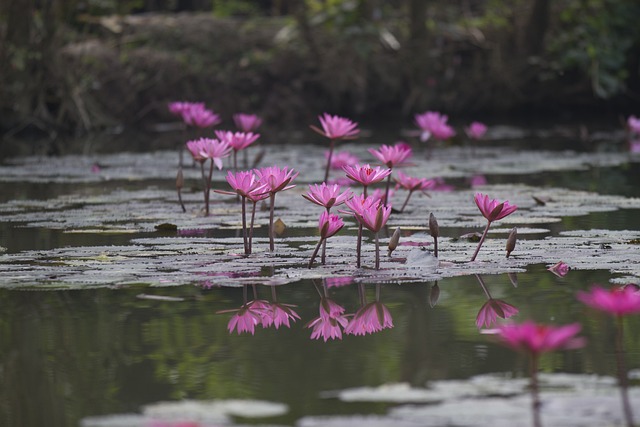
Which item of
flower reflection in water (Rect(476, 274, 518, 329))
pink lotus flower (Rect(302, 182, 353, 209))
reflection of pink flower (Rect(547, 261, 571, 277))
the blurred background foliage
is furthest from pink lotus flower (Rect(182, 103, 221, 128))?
the blurred background foliage

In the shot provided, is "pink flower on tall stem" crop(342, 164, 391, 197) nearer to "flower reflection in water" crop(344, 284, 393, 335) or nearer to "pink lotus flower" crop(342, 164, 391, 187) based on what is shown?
"pink lotus flower" crop(342, 164, 391, 187)

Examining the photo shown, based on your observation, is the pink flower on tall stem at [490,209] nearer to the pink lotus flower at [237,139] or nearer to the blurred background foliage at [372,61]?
the pink lotus flower at [237,139]

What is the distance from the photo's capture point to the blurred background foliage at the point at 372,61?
1262 centimetres

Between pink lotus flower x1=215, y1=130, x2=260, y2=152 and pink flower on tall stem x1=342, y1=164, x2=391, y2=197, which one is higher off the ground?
pink lotus flower x1=215, y1=130, x2=260, y2=152

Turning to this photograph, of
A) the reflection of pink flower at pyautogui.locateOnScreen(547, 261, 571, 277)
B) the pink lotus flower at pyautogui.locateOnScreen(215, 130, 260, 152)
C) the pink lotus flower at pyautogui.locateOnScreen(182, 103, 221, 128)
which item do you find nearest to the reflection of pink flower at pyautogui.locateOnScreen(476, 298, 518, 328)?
the reflection of pink flower at pyautogui.locateOnScreen(547, 261, 571, 277)

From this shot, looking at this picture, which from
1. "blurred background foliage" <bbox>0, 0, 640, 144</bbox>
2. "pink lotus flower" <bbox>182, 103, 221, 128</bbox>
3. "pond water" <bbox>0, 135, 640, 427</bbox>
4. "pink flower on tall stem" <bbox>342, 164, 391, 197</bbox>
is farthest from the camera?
"blurred background foliage" <bbox>0, 0, 640, 144</bbox>

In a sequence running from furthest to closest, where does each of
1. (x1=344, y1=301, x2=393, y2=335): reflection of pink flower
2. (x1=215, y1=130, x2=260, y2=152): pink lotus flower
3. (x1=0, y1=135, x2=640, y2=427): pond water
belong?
(x1=215, y1=130, x2=260, y2=152): pink lotus flower
(x1=344, y1=301, x2=393, y2=335): reflection of pink flower
(x1=0, y1=135, x2=640, y2=427): pond water

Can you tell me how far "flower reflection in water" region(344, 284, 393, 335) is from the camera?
8.22ft

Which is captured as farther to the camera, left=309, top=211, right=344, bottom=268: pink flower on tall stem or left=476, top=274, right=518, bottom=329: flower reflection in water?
left=309, top=211, right=344, bottom=268: pink flower on tall stem

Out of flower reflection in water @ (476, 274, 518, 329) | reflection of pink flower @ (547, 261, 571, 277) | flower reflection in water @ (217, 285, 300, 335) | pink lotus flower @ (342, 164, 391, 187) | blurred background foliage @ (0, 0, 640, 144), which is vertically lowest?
flower reflection in water @ (217, 285, 300, 335)

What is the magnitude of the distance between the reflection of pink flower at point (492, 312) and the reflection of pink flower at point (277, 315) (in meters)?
0.42

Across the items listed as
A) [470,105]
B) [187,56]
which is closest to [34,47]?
[187,56]

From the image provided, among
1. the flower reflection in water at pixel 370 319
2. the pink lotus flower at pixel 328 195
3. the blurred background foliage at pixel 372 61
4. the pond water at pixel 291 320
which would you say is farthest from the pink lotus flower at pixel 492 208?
the blurred background foliage at pixel 372 61

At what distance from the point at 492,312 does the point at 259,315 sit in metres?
0.54
